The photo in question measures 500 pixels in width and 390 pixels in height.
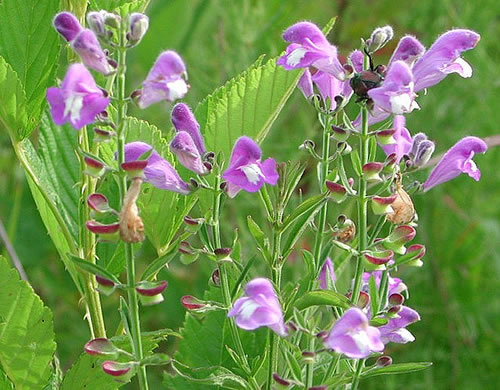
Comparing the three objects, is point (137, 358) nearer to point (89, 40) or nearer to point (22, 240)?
point (89, 40)

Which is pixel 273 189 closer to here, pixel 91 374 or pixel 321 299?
pixel 321 299

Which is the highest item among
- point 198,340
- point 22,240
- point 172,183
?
point 172,183

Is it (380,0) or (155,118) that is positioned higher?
(380,0)

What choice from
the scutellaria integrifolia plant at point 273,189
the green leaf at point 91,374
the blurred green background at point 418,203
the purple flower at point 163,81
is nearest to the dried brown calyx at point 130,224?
the scutellaria integrifolia plant at point 273,189

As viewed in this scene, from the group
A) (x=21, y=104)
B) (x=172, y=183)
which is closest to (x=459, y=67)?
(x=172, y=183)

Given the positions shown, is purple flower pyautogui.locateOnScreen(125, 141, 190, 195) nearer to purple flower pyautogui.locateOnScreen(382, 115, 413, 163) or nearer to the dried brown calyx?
the dried brown calyx

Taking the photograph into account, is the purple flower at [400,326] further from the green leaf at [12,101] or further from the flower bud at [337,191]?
the green leaf at [12,101]
